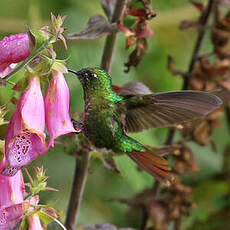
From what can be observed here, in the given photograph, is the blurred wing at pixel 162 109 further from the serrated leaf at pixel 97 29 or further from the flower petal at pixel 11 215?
the flower petal at pixel 11 215

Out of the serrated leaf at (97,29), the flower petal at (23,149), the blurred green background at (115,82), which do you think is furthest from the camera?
the blurred green background at (115,82)

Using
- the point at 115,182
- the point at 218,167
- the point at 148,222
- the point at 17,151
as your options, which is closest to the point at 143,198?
the point at 148,222

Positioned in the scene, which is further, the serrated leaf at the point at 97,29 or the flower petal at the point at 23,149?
the serrated leaf at the point at 97,29

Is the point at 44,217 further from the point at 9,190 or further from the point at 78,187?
the point at 78,187

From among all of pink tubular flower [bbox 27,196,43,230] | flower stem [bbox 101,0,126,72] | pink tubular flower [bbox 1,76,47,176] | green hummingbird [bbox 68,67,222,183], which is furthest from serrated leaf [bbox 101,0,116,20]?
pink tubular flower [bbox 27,196,43,230]

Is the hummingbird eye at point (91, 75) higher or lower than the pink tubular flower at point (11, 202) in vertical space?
higher

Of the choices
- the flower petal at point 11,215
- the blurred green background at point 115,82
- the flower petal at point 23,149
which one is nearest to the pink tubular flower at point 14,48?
the flower petal at point 23,149

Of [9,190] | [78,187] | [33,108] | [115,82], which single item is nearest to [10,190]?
[9,190]
